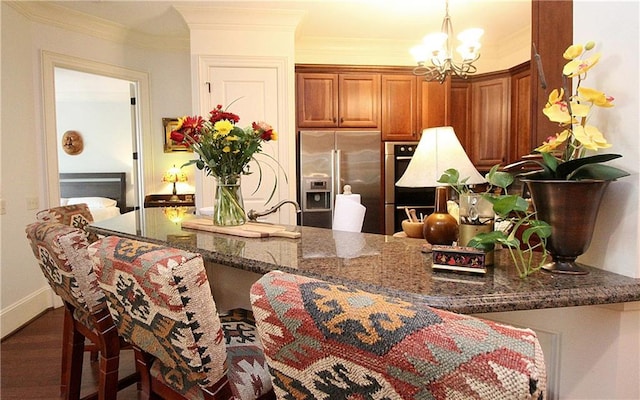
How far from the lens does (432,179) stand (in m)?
1.73

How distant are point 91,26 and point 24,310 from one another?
2.68 meters

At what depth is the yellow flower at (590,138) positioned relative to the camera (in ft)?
2.90

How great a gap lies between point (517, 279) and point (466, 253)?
124 millimetres

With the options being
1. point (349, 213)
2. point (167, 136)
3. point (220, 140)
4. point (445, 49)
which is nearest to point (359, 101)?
point (445, 49)

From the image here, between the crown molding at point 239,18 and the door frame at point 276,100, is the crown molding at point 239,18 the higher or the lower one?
the higher one

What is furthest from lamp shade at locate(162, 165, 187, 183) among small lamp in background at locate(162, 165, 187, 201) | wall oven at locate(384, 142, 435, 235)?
wall oven at locate(384, 142, 435, 235)

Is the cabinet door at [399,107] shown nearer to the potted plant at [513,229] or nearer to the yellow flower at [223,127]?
the yellow flower at [223,127]

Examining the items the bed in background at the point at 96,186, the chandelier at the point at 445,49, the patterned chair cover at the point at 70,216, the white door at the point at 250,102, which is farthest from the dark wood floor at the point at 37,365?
the bed in background at the point at 96,186

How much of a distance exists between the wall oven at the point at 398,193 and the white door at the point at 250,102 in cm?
115

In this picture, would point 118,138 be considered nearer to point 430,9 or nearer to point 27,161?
point 27,161

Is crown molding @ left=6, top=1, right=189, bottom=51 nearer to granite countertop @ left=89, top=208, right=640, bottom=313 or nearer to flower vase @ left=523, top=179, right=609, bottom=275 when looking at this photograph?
granite countertop @ left=89, top=208, right=640, bottom=313

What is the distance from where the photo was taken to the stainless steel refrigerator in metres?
4.09

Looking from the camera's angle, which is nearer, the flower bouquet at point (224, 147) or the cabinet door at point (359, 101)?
the flower bouquet at point (224, 147)

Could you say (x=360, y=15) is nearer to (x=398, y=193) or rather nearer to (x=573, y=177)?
(x=398, y=193)
